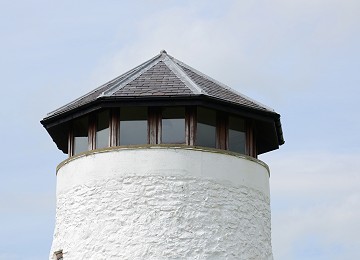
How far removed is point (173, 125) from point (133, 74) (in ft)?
6.46

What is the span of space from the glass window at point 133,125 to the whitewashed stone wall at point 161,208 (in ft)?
1.18

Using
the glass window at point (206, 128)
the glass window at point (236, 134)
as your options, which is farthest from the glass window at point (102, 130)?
the glass window at point (236, 134)

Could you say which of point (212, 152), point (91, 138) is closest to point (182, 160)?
point (212, 152)

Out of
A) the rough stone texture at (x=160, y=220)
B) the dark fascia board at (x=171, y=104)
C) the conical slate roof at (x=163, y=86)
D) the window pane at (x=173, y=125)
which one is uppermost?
the conical slate roof at (x=163, y=86)

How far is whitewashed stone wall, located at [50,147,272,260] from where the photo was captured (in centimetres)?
2297

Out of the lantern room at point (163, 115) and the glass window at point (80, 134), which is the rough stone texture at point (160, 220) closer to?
the lantern room at point (163, 115)

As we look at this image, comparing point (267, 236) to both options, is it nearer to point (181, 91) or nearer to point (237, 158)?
point (237, 158)

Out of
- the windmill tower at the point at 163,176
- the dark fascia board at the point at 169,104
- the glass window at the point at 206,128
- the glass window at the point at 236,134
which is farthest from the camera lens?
the glass window at the point at 236,134

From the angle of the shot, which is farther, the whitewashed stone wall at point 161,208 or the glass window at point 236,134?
the glass window at point 236,134

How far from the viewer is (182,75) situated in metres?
24.6

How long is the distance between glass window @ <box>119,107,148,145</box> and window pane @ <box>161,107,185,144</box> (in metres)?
0.45

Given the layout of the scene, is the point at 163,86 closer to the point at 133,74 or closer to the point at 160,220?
the point at 133,74

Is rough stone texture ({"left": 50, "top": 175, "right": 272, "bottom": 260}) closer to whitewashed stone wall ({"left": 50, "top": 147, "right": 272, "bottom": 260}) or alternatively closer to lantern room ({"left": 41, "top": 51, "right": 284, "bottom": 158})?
whitewashed stone wall ({"left": 50, "top": 147, "right": 272, "bottom": 260})

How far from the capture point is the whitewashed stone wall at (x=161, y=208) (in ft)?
75.4
